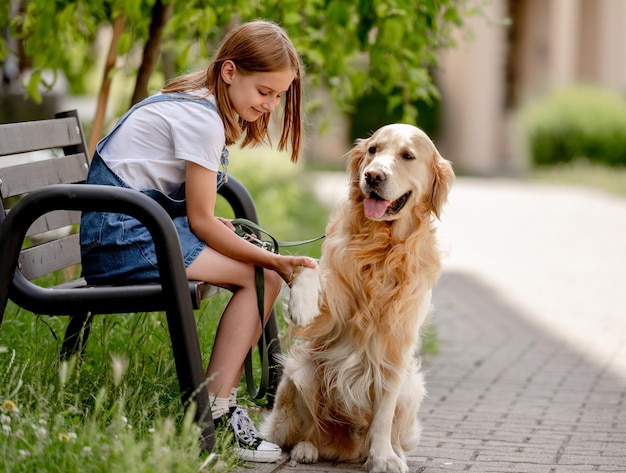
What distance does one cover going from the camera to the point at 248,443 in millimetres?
3857

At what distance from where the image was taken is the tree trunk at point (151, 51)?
19.6 feet

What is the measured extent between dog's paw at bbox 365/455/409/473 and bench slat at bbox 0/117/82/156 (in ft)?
5.91

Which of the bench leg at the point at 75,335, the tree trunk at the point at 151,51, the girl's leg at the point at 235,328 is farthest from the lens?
the tree trunk at the point at 151,51

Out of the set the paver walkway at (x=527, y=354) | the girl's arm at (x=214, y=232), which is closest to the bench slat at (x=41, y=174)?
the girl's arm at (x=214, y=232)

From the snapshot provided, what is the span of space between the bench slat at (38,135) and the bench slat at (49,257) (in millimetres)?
387

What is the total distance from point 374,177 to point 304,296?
51 cm

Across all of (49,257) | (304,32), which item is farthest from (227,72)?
(304,32)

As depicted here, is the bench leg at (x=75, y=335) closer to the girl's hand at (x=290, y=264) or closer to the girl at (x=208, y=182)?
the girl at (x=208, y=182)

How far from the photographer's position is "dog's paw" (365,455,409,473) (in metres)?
3.80

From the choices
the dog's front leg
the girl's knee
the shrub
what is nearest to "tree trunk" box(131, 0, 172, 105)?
the girl's knee

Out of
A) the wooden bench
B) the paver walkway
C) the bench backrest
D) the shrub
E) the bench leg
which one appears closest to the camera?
the wooden bench

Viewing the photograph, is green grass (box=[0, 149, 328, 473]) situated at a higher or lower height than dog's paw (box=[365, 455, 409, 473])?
higher

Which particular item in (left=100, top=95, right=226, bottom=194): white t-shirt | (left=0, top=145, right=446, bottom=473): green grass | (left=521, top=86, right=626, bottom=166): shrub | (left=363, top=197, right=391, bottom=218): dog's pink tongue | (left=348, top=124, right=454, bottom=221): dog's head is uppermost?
(left=100, top=95, right=226, bottom=194): white t-shirt

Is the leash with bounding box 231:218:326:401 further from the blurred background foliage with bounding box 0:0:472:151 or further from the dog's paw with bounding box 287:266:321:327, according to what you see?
the blurred background foliage with bounding box 0:0:472:151
